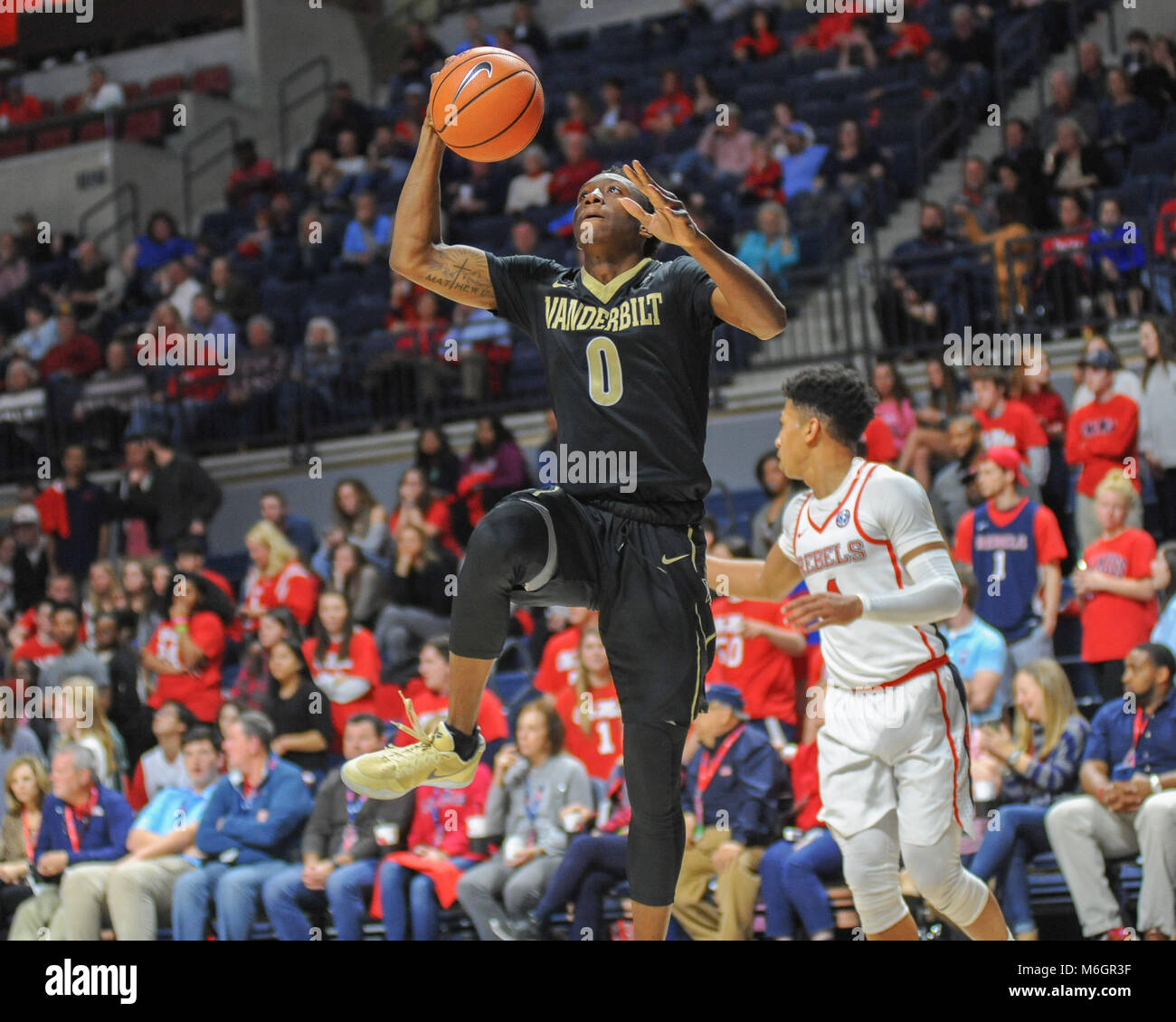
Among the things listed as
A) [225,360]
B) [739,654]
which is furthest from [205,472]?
[739,654]

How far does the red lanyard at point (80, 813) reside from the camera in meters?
7.91

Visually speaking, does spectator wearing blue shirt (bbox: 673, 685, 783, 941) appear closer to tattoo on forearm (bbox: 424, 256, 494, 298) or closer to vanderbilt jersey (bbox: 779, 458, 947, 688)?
vanderbilt jersey (bbox: 779, 458, 947, 688)

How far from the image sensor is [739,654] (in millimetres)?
7355

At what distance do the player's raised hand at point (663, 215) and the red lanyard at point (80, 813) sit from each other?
535cm

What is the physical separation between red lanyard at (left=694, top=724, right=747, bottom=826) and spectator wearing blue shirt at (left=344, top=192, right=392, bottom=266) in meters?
7.71

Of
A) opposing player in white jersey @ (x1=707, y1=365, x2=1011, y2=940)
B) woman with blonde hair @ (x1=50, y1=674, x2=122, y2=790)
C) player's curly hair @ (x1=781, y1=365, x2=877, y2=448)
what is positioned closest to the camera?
opposing player in white jersey @ (x1=707, y1=365, x2=1011, y2=940)

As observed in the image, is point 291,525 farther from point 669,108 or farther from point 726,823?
point 669,108

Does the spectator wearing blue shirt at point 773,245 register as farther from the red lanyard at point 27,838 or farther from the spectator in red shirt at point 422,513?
the red lanyard at point 27,838

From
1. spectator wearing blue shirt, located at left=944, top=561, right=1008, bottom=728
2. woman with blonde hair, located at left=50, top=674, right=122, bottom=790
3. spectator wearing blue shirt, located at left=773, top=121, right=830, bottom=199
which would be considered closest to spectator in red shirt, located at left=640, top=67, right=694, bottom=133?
spectator wearing blue shirt, located at left=773, top=121, right=830, bottom=199

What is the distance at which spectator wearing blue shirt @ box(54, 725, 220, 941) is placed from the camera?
7.54 m

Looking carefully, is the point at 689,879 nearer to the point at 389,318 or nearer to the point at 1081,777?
the point at 1081,777

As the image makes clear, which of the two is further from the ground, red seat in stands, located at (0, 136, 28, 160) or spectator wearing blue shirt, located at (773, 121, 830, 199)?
red seat in stands, located at (0, 136, 28, 160)

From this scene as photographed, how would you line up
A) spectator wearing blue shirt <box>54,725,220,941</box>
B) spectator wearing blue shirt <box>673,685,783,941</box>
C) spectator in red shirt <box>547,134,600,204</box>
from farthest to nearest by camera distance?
spectator in red shirt <box>547,134,600,204</box> < spectator wearing blue shirt <box>54,725,220,941</box> < spectator wearing blue shirt <box>673,685,783,941</box>
